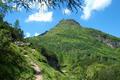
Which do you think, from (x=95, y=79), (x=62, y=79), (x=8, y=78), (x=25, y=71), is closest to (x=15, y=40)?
(x=62, y=79)

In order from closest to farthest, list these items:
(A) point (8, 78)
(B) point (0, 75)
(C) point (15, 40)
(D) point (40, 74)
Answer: (B) point (0, 75) < (A) point (8, 78) < (D) point (40, 74) < (C) point (15, 40)

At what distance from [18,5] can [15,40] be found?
61.1 m

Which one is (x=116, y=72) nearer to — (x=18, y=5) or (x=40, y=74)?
(x=40, y=74)

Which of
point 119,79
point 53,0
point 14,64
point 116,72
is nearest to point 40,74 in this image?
point 14,64

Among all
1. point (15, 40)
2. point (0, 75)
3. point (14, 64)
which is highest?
point (15, 40)

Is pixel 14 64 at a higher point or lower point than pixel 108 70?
lower

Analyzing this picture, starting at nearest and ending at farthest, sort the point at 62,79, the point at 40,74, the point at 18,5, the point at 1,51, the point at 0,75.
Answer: the point at 18,5
the point at 1,51
the point at 0,75
the point at 40,74
the point at 62,79

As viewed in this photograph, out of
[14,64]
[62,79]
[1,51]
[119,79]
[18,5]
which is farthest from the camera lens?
[119,79]

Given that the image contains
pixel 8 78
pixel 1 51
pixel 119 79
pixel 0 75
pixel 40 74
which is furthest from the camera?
pixel 119 79

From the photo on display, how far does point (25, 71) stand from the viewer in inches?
1845

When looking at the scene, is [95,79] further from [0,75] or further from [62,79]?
[0,75]

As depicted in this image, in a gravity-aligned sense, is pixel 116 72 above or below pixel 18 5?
above

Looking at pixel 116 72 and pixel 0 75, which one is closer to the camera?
pixel 0 75

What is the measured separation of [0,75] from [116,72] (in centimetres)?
12066
